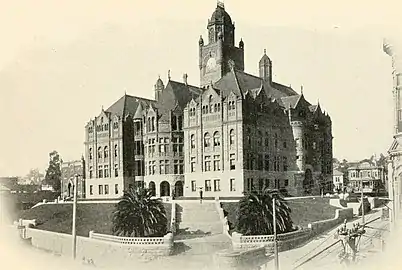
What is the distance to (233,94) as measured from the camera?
665 centimetres

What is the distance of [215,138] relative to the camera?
6859mm

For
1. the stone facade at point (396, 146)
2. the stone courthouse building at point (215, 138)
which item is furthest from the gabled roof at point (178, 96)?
the stone facade at point (396, 146)

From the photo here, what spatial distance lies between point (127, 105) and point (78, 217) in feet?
3.66

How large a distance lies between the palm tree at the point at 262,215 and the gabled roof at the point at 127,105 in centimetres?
129

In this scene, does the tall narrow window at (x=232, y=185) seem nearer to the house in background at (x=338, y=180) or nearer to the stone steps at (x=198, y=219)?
the stone steps at (x=198, y=219)

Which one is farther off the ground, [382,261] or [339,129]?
[339,129]

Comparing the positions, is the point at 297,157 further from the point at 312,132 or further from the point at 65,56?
the point at 65,56

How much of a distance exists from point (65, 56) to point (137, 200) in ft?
4.19

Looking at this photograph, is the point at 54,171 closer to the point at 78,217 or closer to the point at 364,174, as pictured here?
the point at 78,217

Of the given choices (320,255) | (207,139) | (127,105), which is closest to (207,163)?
(207,139)

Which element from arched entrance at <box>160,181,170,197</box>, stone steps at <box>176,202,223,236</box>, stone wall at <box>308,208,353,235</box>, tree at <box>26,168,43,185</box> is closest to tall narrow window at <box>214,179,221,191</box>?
stone steps at <box>176,202,223,236</box>

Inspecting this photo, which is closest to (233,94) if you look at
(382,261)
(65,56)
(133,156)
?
(133,156)

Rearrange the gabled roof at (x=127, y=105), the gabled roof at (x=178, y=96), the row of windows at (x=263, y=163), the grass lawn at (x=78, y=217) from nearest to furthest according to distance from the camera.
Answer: the grass lawn at (x=78, y=217), the gabled roof at (x=127, y=105), the row of windows at (x=263, y=163), the gabled roof at (x=178, y=96)

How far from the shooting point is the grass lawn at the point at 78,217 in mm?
4371
